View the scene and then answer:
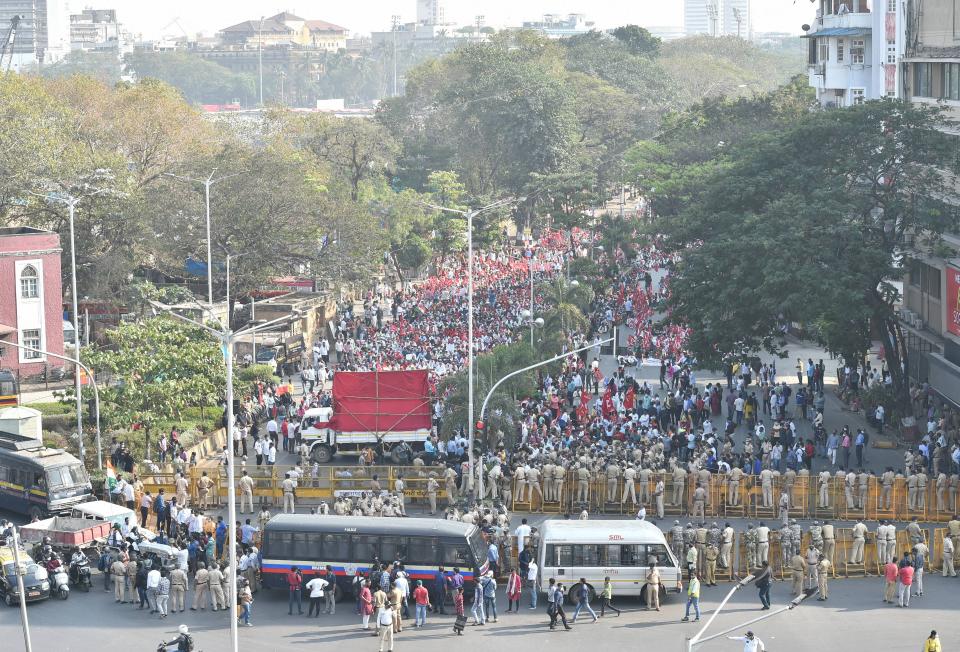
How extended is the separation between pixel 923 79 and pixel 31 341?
116 feet

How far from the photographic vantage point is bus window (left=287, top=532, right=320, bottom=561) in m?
32.6

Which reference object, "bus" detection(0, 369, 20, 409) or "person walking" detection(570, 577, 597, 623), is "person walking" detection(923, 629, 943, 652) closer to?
"person walking" detection(570, 577, 597, 623)

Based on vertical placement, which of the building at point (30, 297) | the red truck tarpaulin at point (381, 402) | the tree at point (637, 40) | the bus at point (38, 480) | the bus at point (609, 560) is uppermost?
the tree at point (637, 40)

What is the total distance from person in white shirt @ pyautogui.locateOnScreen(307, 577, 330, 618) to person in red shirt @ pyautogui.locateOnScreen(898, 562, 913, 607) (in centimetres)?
1204

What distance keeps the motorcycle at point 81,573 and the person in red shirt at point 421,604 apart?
7.68m

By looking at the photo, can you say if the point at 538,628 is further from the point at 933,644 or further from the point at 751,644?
the point at 933,644

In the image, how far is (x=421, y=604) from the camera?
31.2m

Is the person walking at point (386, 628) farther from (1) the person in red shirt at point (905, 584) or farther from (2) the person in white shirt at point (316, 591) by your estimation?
(1) the person in red shirt at point (905, 584)

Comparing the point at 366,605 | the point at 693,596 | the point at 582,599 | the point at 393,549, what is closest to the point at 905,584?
the point at 693,596

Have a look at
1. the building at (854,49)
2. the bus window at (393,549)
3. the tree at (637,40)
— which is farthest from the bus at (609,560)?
the tree at (637,40)

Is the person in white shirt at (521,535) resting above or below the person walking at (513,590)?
above

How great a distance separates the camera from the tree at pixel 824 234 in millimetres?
45375

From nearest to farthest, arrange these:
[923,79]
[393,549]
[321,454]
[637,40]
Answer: [393,549] < [321,454] < [923,79] < [637,40]

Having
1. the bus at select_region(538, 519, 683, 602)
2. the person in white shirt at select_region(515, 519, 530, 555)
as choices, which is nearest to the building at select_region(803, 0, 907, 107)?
the person in white shirt at select_region(515, 519, 530, 555)
